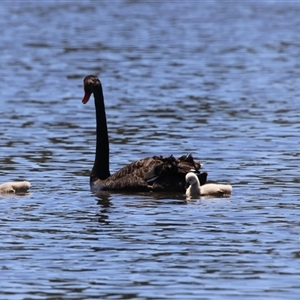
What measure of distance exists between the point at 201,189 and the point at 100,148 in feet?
5.55

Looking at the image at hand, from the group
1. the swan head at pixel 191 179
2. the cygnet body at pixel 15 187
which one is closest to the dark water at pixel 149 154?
the cygnet body at pixel 15 187

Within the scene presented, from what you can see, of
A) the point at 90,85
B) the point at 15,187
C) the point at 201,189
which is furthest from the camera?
the point at 90,85

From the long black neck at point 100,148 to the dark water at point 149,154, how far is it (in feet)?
0.79

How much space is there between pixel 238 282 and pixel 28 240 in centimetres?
238

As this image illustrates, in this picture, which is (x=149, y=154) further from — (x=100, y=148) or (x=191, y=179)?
(x=191, y=179)

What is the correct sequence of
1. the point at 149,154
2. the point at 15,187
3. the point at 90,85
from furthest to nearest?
1. the point at 149,154
2. the point at 90,85
3. the point at 15,187

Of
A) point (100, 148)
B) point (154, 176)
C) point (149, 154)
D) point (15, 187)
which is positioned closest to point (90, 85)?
point (100, 148)

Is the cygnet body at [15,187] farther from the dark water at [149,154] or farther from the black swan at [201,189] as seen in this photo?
the black swan at [201,189]

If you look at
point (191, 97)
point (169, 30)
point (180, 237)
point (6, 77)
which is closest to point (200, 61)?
point (6, 77)

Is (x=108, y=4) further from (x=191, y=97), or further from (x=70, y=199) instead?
(x=70, y=199)

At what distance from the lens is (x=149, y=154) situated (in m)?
16.8

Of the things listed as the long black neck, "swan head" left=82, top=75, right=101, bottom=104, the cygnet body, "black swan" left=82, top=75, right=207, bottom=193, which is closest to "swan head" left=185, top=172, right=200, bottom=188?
"black swan" left=82, top=75, right=207, bottom=193

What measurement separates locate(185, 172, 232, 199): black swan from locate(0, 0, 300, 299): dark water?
0.45ft

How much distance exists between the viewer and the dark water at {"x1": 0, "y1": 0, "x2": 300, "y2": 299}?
9344mm
